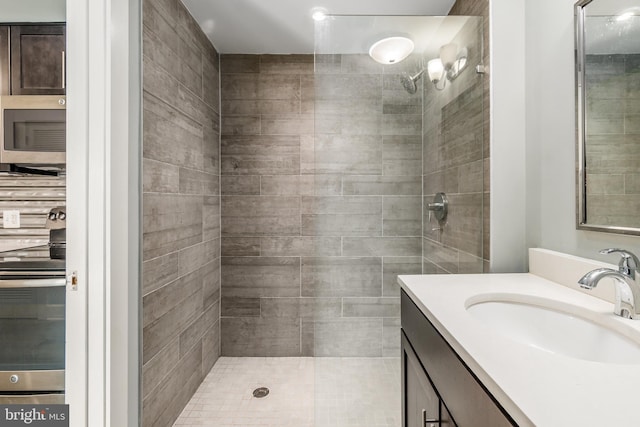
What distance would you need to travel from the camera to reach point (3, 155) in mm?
1407

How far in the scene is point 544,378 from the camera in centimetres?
58

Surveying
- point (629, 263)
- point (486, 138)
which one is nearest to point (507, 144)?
point (486, 138)

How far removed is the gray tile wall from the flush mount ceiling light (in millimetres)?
762

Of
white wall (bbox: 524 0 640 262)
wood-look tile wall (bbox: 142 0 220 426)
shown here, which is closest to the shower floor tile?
wood-look tile wall (bbox: 142 0 220 426)

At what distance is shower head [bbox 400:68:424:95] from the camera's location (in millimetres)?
1678

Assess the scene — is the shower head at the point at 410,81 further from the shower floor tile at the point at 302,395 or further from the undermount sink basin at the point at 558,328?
the shower floor tile at the point at 302,395

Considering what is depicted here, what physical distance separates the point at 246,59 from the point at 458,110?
6.11 feet

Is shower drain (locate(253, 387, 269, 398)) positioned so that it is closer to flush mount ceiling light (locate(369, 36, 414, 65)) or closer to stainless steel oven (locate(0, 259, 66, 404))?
stainless steel oven (locate(0, 259, 66, 404))

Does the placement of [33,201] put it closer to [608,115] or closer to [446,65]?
[446,65]

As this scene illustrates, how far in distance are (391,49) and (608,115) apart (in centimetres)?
94

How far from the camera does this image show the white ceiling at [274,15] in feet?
6.97

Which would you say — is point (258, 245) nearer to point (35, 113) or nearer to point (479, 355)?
point (35, 113)

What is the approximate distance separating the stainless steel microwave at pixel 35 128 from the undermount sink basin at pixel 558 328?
1.71m

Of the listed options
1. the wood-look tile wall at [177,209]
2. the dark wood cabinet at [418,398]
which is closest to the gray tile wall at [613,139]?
the dark wood cabinet at [418,398]
